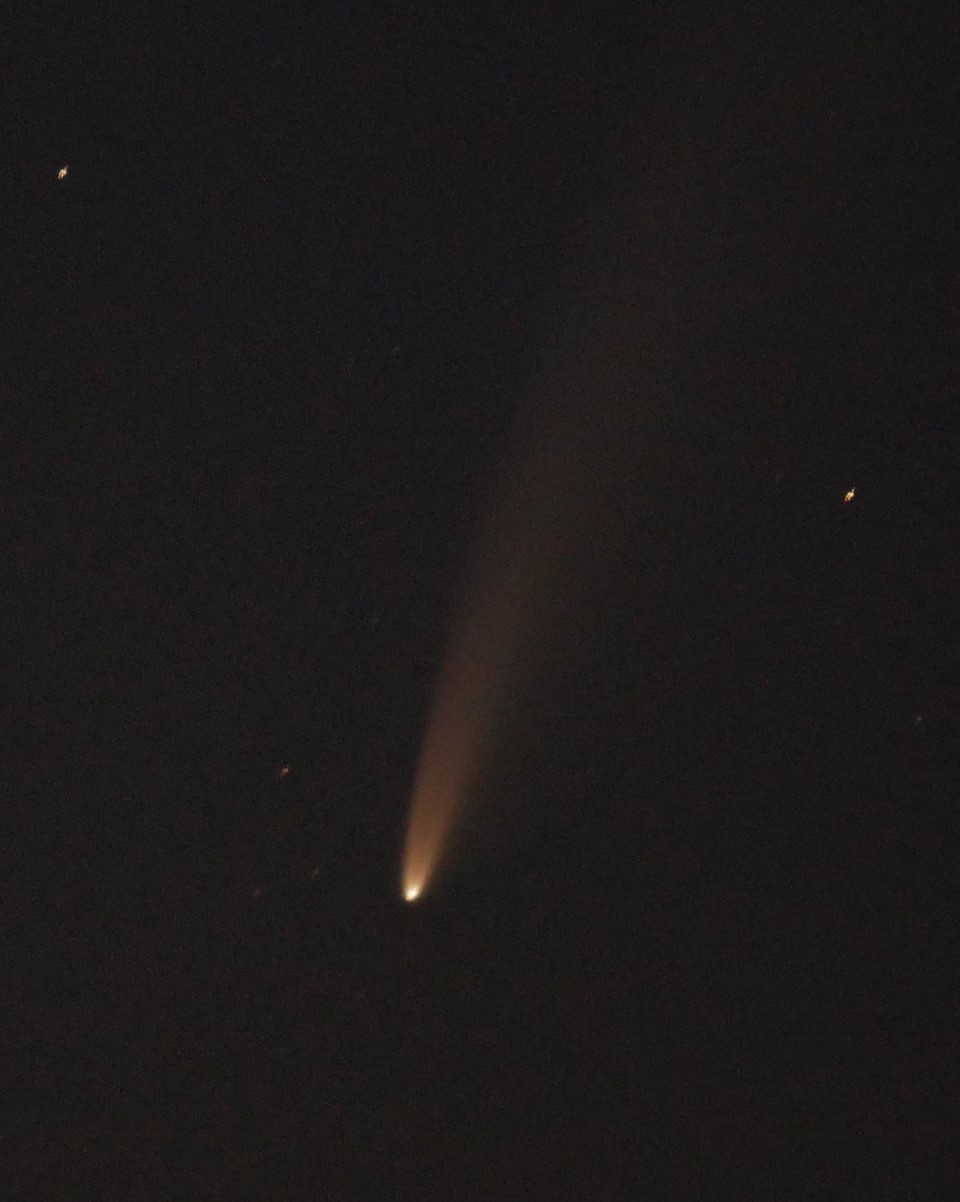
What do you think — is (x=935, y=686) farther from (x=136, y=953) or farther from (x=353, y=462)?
(x=136, y=953)

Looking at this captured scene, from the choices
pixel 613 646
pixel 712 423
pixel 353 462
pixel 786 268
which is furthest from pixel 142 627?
pixel 786 268

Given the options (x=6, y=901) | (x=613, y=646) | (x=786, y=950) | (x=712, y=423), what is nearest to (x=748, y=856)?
(x=786, y=950)

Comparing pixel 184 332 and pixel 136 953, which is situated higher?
pixel 184 332

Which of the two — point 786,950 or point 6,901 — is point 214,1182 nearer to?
point 6,901

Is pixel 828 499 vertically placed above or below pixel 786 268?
below

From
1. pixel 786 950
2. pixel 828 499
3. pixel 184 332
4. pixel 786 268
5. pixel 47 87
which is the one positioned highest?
pixel 47 87

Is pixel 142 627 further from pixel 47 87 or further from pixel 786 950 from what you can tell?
pixel 786 950
